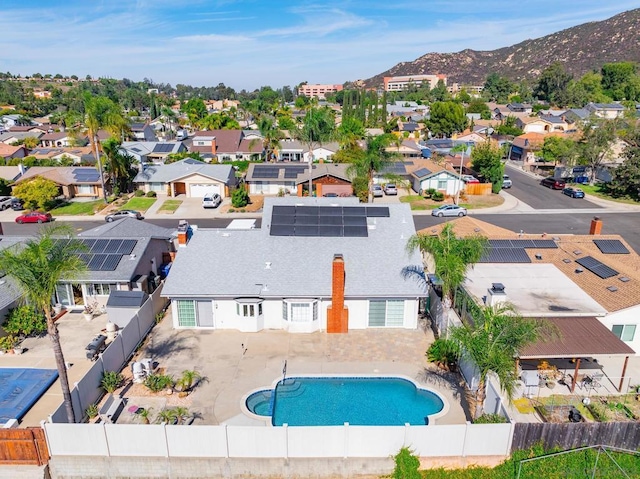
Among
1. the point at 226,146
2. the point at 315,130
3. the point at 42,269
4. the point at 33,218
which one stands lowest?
the point at 33,218

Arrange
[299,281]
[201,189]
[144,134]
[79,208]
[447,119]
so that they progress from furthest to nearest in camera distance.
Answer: [447,119], [144,134], [201,189], [79,208], [299,281]

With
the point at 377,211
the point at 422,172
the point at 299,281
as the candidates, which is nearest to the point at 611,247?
the point at 377,211

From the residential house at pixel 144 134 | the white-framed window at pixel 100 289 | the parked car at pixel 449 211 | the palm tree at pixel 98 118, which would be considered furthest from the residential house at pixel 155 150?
the white-framed window at pixel 100 289

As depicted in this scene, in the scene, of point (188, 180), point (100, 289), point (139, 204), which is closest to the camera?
point (100, 289)

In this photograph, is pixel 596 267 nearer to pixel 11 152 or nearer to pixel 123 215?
pixel 123 215

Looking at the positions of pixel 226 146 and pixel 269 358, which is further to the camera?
pixel 226 146

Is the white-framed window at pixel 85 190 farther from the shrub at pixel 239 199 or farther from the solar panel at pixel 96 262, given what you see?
the solar panel at pixel 96 262

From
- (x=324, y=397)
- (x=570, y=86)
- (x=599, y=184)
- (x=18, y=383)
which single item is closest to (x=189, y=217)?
(x=18, y=383)
